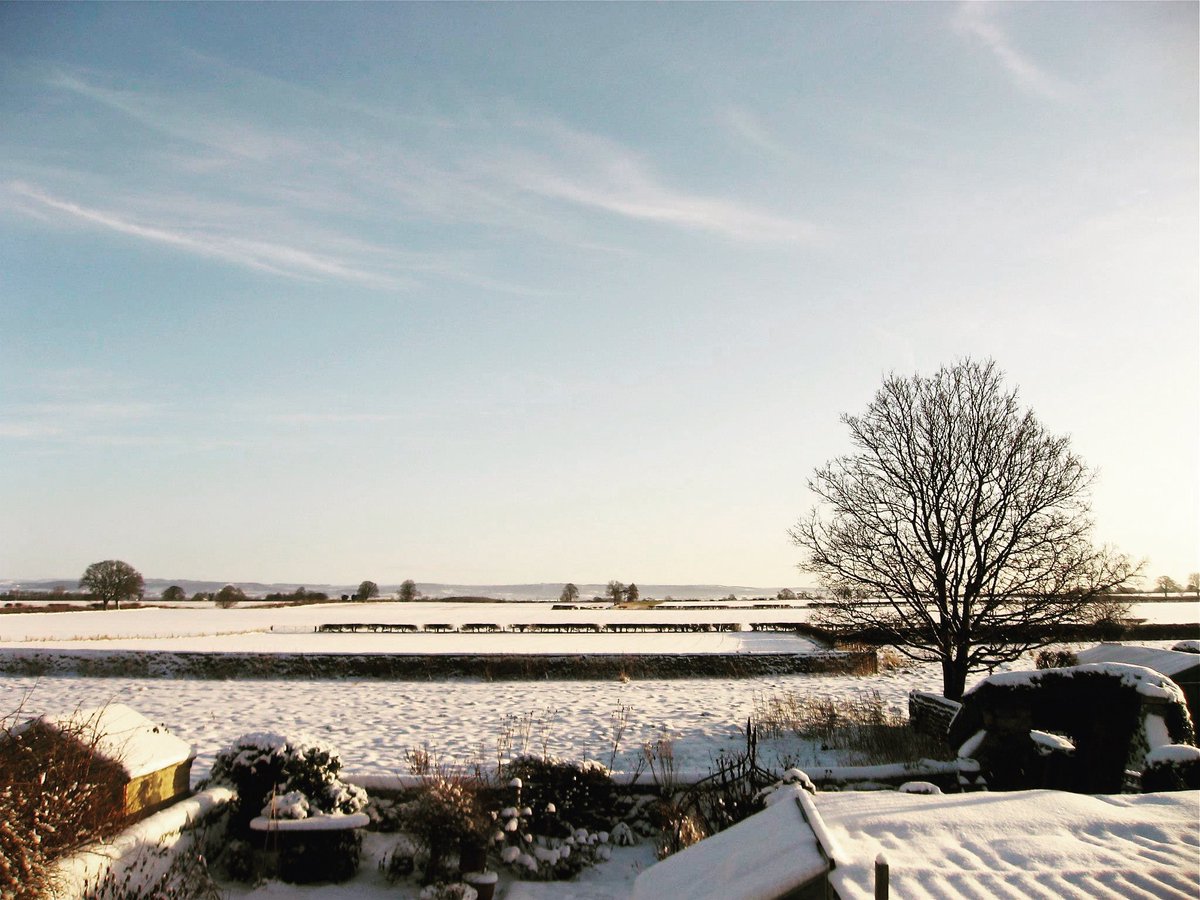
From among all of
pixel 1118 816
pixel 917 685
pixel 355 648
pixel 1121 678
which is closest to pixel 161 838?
pixel 1118 816

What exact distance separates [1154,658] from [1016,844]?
10671 millimetres

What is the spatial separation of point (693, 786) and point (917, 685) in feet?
47.7

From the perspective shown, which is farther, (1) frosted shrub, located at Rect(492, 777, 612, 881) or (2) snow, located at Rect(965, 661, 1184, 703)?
(2) snow, located at Rect(965, 661, 1184, 703)

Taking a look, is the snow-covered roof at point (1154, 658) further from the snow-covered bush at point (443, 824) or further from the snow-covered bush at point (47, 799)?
the snow-covered bush at point (47, 799)

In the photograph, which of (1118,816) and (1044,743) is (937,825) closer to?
(1118,816)

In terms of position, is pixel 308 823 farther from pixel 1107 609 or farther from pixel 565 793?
pixel 1107 609

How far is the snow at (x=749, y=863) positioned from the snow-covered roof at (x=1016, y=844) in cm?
15

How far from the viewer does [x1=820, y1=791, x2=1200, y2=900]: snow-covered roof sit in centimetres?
309

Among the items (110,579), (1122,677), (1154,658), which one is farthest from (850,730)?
(110,579)

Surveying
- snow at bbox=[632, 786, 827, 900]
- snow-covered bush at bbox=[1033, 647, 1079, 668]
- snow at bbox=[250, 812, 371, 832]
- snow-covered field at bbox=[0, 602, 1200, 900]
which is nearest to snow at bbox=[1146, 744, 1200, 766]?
snow-covered field at bbox=[0, 602, 1200, 900]

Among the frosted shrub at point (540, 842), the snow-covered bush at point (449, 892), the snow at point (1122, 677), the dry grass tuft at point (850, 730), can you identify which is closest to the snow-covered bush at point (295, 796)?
the snow-covered bush at point (449, 892)

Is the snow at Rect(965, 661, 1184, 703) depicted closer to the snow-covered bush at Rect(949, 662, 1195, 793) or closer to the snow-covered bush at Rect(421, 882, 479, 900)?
the snow-covered bush at Rect(949, 662, 1195, 793)

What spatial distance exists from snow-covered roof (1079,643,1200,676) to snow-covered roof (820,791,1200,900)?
28.1 feet

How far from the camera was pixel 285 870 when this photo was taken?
7.43 m
